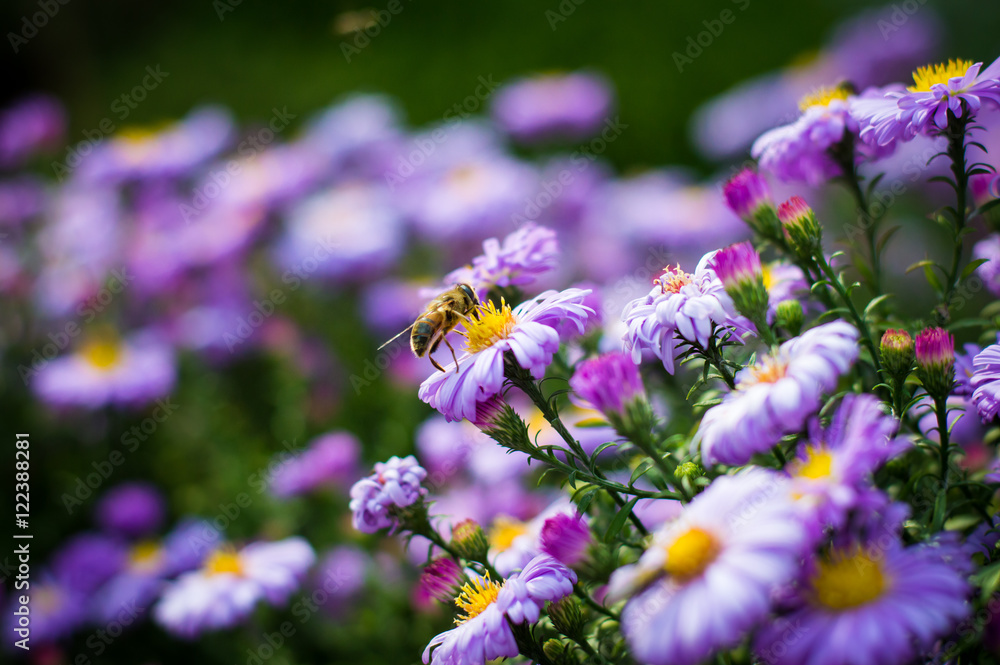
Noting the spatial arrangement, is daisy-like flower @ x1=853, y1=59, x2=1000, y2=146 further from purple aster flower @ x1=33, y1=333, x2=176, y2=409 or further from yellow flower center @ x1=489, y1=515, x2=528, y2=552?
purple aster flower @ x1=33, y1=333, x2=176, y2=409

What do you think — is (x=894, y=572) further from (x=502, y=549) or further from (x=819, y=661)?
(x=502, y=549)

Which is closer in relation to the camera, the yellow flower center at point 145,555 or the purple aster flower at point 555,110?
the yellow flower center at point 145,555

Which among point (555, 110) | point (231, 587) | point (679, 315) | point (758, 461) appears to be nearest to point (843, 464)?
point (679, 315)

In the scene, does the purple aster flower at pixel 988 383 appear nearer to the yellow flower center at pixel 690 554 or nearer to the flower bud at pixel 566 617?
the yellow flower center at pixel 690 554

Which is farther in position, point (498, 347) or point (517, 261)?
point (517, 261)

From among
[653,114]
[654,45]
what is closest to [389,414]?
[653,114]

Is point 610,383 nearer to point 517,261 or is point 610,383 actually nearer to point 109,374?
point 517,261

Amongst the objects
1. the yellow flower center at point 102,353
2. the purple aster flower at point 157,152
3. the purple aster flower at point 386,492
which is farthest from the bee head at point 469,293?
the purple aster flower at point 157,152
